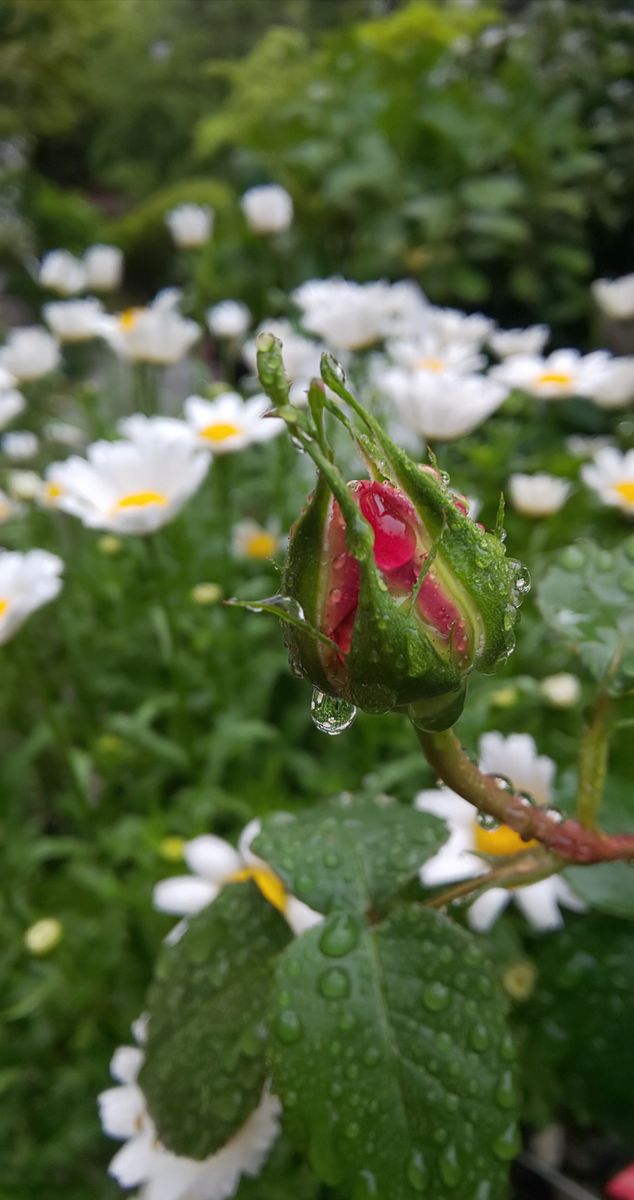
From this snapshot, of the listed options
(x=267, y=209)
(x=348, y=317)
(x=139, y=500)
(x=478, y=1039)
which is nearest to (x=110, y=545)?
(x=139, y=500)

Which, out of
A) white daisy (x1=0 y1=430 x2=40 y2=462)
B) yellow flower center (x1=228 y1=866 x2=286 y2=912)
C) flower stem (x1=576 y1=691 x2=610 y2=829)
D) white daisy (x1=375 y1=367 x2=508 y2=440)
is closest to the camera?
flower stem (x1=576 y1=691 x2=610 y2=829)

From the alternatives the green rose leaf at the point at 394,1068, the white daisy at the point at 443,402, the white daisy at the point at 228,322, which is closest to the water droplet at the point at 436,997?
the green rose leaf at the point at 394,1068

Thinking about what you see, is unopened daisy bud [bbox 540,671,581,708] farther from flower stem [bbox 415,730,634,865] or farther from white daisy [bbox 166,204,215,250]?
white daisy [bbox 166,204,215,250]

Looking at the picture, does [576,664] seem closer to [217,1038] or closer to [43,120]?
[217,1038]

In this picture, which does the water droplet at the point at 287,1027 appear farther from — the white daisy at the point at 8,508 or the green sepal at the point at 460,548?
→ the white daisy at the point at 8,508

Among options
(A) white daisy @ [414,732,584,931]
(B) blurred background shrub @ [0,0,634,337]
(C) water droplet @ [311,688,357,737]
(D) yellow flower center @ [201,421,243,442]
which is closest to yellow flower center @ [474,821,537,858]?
(A) white daisy @ [414,732,584,931]

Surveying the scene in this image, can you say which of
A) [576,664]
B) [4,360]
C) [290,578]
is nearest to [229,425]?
[4,360]
